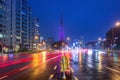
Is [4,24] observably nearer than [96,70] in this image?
No

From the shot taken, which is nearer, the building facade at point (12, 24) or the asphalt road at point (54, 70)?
the asphalt road at point (54, 70)

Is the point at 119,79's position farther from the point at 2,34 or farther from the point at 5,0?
the point at 5,0

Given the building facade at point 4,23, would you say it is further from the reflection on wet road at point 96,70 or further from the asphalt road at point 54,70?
the reflection on wet road at point 96,70

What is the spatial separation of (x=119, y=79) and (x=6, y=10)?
146 metres

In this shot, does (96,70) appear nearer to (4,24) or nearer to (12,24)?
(4,24)

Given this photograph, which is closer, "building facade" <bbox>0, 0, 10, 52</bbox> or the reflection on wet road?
the reflection on wet road

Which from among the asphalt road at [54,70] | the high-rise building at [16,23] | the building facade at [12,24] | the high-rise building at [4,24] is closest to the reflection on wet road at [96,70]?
the asphalt road at [54,70]

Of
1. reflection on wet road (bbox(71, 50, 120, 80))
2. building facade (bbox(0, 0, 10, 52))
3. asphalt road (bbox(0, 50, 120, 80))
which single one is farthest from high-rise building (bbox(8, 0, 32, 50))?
reflection on wet road (bbox(71, 50, 120, 80))

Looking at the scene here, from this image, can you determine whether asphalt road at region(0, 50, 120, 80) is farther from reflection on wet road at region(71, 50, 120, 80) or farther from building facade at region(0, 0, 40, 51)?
building facade at region(0, 0, 40, 51)

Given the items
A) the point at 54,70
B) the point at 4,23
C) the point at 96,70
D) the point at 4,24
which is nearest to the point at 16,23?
the point at 4,23

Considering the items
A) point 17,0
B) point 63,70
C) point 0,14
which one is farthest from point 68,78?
point 17,0

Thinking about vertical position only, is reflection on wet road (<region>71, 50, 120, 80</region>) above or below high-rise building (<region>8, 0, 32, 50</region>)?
below

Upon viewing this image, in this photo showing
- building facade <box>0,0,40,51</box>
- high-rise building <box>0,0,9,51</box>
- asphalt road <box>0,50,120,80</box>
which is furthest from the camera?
building facade <box>0,0,40,51</box>

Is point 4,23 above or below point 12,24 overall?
below
